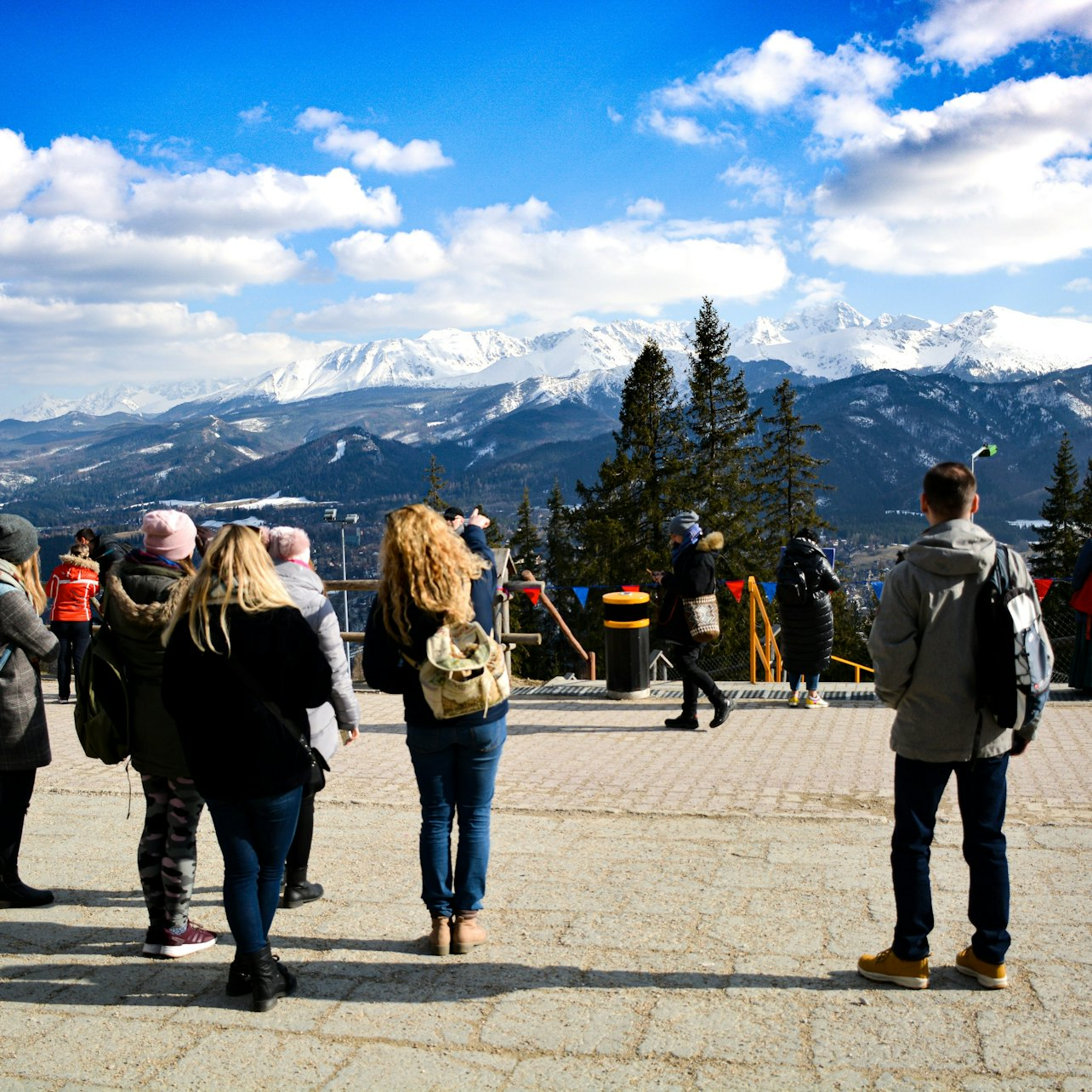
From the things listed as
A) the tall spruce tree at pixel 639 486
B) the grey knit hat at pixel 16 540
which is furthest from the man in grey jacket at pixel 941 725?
the tall spruce tree at pixel 639 486

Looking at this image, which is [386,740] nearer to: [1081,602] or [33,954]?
[33,954]

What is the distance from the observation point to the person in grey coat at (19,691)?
4617mm

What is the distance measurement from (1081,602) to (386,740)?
20.2 feet

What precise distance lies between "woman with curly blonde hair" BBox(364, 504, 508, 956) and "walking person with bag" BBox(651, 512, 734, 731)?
465cm

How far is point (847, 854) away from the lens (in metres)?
5.31

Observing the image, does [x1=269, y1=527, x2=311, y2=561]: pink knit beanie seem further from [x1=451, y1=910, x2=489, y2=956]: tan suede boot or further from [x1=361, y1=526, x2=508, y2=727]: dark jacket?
[x1=451, y1=910, x2=489, y2=956]: tan suede boot

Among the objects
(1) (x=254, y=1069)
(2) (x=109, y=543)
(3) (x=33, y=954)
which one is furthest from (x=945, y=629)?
(2) (x=109, y=543)

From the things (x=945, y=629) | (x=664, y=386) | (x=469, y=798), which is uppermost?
(x=664, y=386)

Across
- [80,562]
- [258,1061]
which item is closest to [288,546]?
[258,1061]

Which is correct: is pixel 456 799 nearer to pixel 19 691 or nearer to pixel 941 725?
pixel 941 725

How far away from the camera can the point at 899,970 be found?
3715 mm

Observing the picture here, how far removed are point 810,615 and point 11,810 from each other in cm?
691

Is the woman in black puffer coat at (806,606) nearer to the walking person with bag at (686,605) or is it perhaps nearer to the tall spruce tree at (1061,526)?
the walking person with bag at (686,605)

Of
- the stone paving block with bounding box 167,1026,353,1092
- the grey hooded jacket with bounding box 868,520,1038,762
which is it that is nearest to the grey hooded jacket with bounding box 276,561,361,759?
the stone paving block with bounding box 167,1026,353,1092
